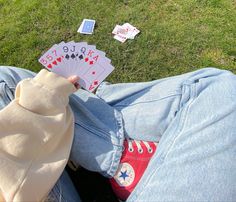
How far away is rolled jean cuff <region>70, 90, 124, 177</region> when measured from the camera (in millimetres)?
1400

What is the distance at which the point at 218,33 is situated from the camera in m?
2.58

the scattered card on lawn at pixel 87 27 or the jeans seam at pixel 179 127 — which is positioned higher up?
the jeans seam at pixel 179 127

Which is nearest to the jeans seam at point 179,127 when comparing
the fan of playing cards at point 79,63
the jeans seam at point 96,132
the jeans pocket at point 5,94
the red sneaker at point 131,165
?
the red sneaker at point 131,165

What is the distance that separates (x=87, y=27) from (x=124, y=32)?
285mm

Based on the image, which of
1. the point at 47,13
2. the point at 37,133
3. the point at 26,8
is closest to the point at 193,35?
the point at 47,13

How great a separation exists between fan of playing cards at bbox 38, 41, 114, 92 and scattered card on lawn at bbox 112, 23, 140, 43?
91cm

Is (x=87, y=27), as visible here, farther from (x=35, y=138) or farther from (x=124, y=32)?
(x=35, y=138)

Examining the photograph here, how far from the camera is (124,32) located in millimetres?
2652

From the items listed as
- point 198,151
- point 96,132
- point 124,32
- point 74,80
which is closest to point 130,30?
point 124,32

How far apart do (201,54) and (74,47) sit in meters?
1.09

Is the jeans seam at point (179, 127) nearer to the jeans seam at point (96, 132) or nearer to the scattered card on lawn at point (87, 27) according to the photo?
the jeans seam at point (96, 132)

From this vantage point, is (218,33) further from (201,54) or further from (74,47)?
(74,47)

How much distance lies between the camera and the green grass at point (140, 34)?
248 centimetres

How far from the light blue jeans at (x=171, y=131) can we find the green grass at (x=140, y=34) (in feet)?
2.98
